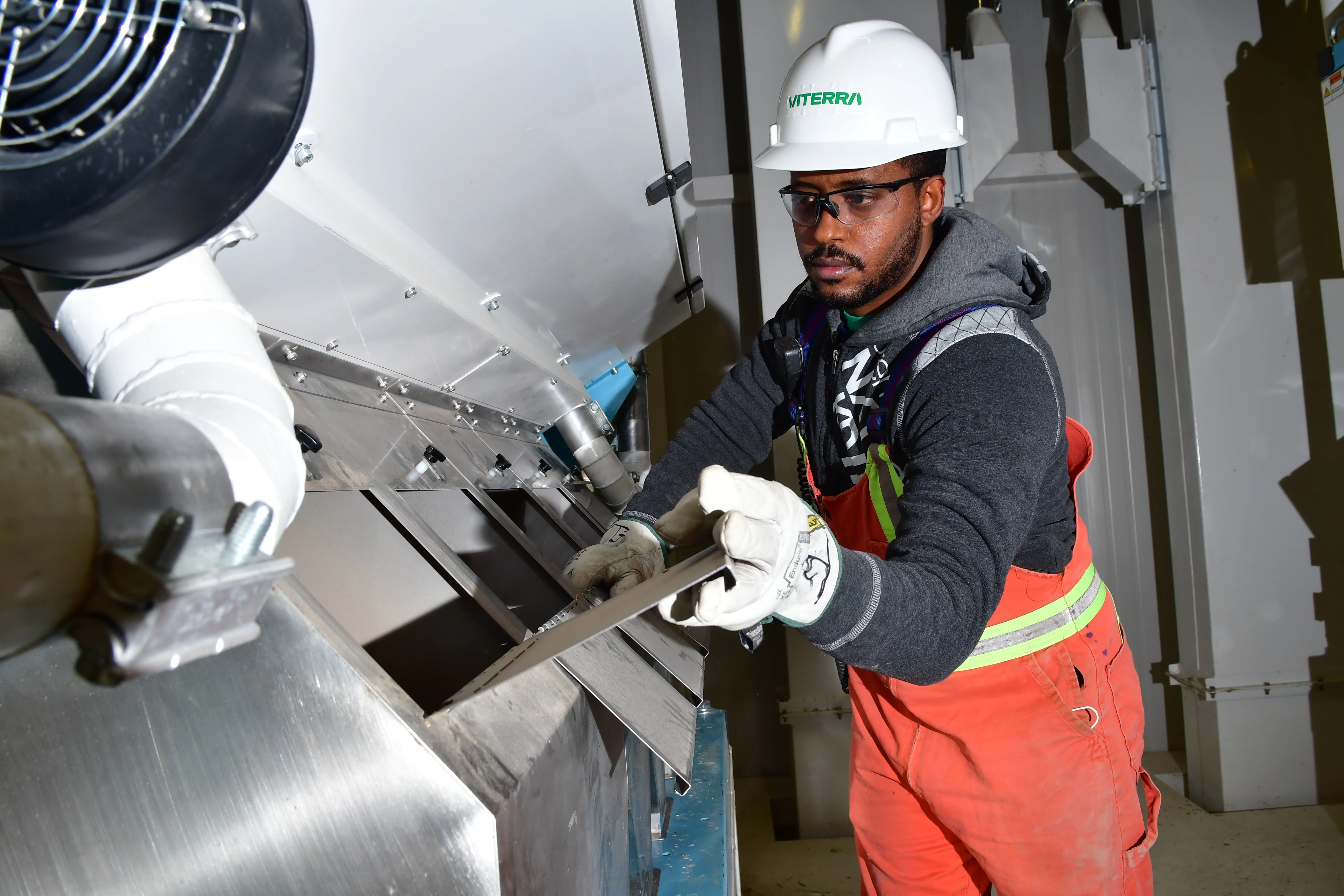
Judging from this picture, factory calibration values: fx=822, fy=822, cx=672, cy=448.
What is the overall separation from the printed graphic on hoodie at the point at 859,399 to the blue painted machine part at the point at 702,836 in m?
0.50

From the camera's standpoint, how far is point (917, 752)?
1.31 m

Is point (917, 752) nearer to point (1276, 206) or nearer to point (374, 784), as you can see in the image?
point (374, 784)

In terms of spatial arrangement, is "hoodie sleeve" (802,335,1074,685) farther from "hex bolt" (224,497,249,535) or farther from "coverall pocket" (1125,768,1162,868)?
"coverall pocket" (1125,768,1162,868)

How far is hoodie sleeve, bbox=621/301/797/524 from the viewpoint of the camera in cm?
159

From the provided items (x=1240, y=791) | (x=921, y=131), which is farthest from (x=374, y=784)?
(x=1240, y=791)

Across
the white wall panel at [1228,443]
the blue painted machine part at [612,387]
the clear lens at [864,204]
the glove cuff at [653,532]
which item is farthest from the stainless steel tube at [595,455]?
the white wall panel at [1228,443]

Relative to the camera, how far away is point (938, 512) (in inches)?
35.0

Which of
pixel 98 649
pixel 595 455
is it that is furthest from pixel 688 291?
pixel 98 649

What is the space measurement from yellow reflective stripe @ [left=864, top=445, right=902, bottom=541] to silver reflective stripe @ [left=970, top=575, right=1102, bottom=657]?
0.21 m

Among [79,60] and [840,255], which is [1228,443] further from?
[79,60]

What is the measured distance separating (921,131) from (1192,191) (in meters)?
2.15

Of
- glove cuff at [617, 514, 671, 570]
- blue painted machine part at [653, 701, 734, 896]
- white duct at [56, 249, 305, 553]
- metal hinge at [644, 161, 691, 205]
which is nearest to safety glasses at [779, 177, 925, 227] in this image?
metal hinge at [644, 161, 691, 205]

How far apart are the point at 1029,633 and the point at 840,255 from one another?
650 millimetres

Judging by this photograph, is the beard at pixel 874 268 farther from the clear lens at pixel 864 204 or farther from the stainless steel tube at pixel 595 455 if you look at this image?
the stainless steel tube at pixel 595 455
